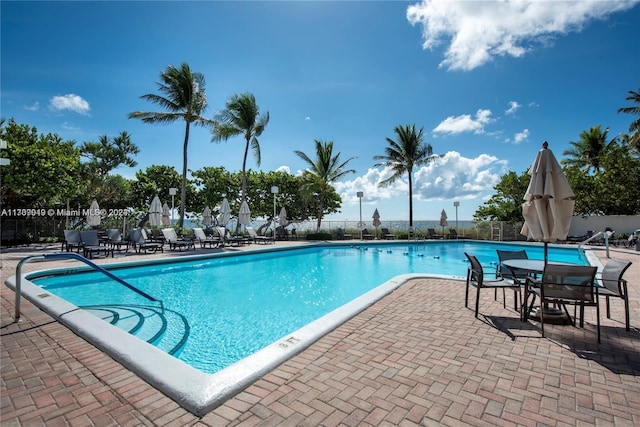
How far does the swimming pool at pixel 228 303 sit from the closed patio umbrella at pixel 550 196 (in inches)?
99.7

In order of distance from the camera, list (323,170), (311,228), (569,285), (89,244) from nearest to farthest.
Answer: (569,285), (89,244), (323,170), (311,228)

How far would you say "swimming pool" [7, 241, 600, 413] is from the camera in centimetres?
265

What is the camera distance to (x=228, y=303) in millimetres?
6344

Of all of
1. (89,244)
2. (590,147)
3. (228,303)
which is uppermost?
(590,147)

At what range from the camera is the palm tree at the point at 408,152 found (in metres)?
23.0

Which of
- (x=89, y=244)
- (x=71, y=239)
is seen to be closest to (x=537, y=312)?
(x=89, y=244)

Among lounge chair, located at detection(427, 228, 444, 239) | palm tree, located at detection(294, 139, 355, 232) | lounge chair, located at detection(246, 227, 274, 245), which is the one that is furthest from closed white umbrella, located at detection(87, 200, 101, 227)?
lounge chair, located at detection(427, 228, 444, 239)

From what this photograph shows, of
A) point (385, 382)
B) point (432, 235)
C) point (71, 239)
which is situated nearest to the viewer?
point (385, 382)

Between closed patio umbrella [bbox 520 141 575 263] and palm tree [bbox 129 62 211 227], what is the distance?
16.8 metres

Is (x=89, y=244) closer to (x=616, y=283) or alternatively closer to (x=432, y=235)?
(x=616, y=283)

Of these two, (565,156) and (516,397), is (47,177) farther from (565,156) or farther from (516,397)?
(565,156)

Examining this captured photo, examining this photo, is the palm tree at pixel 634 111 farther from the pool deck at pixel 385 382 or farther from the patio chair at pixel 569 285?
the patio chair at pixel 569 285

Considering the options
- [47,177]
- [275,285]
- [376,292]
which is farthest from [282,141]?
[376,292]

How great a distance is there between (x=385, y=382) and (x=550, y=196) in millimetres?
3408
